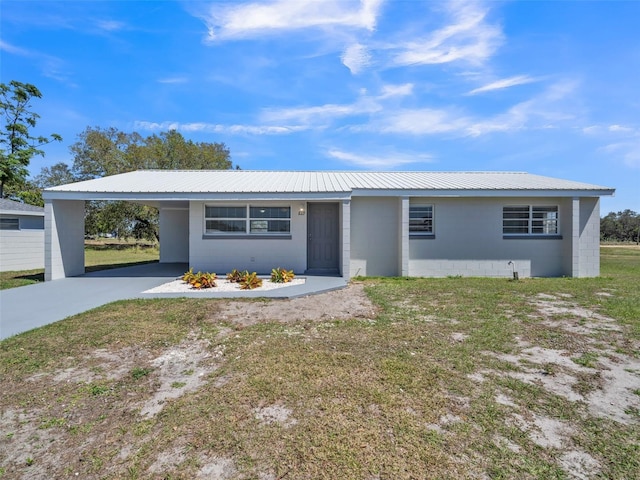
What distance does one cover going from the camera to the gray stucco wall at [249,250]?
423 inches

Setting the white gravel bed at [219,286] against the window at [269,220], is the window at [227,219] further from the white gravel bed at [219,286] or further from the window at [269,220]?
the white gravel bed at [219,286]

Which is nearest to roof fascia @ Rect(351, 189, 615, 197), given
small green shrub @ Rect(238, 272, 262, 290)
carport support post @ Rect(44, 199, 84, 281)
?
small green shrub @ Rect(238, 272, 262, 290)

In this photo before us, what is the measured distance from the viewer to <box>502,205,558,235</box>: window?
11.2 metres

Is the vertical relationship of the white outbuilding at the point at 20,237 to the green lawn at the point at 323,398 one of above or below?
above

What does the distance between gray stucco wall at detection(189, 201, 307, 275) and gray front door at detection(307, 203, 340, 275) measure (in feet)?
1.73

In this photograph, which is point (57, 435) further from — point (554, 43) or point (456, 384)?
point (554, 43)

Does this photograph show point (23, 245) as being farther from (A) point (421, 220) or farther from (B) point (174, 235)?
(A) point (421, 220)

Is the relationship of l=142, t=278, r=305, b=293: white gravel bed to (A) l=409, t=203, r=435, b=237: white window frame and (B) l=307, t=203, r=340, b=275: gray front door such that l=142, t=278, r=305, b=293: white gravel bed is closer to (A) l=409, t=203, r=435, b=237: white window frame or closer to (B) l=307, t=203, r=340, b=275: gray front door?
(B) l=307, t=203, r=340, b=275: gray front door

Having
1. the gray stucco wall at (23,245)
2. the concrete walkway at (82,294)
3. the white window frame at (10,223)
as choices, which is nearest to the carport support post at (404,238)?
the concrete walkway at (82,294)

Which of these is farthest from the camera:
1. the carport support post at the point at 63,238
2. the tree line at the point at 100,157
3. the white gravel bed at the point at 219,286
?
the tree line at the point at 100,157

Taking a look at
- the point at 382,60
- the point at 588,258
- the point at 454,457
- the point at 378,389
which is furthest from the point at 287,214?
the point at 588,258

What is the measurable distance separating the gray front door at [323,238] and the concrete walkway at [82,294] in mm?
1464

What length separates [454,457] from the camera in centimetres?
227

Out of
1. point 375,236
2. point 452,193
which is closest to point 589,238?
point 452,193
